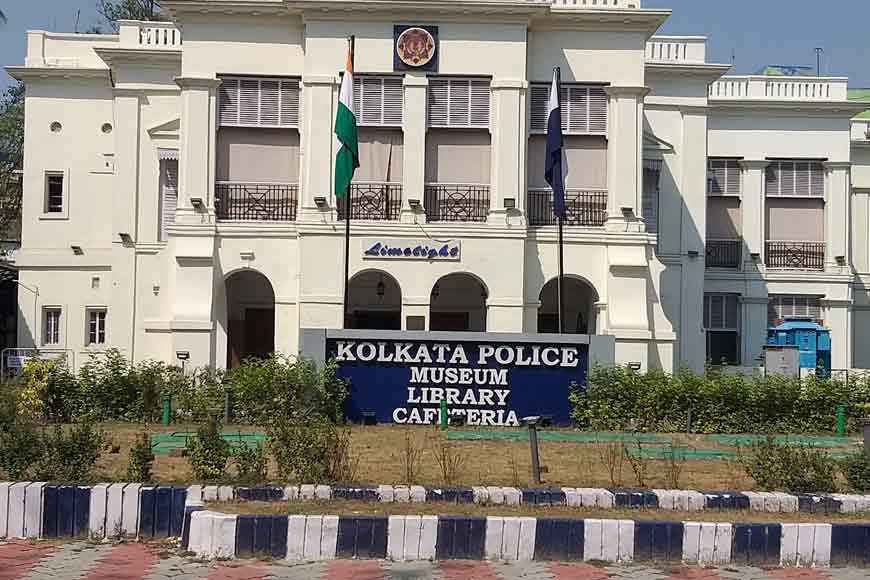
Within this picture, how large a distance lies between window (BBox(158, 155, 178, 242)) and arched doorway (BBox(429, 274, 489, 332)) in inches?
302

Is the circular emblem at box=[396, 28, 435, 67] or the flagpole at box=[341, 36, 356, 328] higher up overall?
the circular emblem at box=[396, 28, 435, 67]

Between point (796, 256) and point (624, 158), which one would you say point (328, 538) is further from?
point (796, 256)

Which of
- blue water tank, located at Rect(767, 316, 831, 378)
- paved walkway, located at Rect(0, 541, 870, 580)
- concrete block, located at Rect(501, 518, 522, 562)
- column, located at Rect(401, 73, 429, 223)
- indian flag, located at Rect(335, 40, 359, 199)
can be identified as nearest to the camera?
paved walkway, located at Rect(0, 541, 870, 580)

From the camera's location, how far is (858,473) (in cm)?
1456

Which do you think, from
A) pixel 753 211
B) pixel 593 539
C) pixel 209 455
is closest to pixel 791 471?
pixel 593 539

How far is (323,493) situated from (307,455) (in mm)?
762

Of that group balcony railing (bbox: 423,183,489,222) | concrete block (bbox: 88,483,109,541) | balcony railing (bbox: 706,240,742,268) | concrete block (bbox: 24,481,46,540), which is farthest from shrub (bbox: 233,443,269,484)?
balcony railing (bbox: 706,240,742,268)

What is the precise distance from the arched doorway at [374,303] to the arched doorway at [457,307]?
972mm

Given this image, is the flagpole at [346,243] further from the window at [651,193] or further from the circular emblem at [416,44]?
the window at [651,193]

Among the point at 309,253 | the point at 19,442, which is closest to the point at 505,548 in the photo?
the point at 19,442

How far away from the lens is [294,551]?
12.1 meters

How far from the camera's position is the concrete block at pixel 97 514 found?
12961mm

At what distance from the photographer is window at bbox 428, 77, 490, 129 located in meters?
28.5

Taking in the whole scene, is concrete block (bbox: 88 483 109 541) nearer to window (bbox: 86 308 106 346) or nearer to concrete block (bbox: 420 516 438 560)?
concrete block (bbox: 420 516 438 560)
